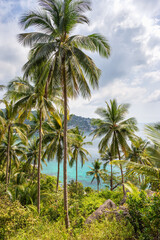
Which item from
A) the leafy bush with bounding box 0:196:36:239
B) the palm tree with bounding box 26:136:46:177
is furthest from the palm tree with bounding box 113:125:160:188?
the palm tree with bounding box 26:136:46:177

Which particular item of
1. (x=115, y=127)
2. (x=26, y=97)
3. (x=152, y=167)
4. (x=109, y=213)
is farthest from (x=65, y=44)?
(x=115, y=127)

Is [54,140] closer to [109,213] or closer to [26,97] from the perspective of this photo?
[26,97]

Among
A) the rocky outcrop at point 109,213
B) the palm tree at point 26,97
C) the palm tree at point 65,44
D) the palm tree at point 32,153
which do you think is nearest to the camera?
the rocky outcrop at point 109,213

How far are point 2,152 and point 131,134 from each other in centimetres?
1579

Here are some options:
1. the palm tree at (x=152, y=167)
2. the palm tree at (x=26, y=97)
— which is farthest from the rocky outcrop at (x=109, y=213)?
the palm tree at (x=26, y=97)

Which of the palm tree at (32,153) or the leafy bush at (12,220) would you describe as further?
the palm tree at (32,153)

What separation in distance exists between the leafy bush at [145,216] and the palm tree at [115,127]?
1019 cm

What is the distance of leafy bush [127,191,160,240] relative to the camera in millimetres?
3603

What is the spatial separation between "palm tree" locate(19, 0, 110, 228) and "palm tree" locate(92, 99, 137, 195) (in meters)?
7.42

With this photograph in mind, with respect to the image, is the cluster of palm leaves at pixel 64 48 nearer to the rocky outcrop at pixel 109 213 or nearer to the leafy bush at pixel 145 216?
the rocky outcrop at pixel 109 213

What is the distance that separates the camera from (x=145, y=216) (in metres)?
3.74

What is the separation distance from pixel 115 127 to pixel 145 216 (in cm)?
1111

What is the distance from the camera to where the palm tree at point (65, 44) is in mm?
7277

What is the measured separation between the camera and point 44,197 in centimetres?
1342
